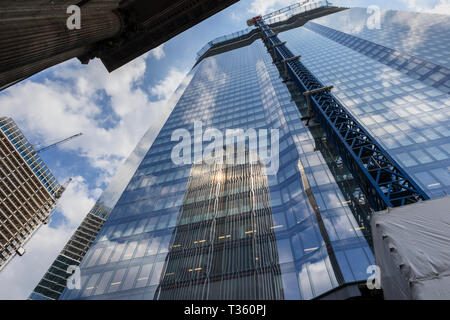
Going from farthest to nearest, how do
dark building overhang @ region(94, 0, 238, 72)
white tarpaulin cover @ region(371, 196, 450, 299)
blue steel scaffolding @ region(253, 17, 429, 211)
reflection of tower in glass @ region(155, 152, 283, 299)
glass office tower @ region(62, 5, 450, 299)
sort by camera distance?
dark building overhang @ region(94, 0, 238, 72)
reflection of tower in glass @ region(155, 152, 283, 299)
glass office tower @ region(62, 5, 450, 299)
blue steel scaffolding @ region(253, 17, 429, 211)
white tarpaulin cover @ region(371, 196, 450, 299)

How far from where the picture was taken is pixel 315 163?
81.6 ft

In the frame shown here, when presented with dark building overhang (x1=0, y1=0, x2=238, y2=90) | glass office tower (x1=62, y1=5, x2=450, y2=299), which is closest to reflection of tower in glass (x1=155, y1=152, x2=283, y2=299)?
glass office tower (x1=62, y1=5, x2=450, y2=299)

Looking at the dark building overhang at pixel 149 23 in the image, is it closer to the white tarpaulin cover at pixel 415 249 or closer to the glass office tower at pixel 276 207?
the glass office tower at pixel 276 207

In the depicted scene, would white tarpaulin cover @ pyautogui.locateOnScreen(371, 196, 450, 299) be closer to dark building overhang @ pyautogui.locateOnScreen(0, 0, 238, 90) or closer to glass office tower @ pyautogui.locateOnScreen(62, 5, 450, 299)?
glass office tower @ pyautogui.locateOnScreen(62, 5, 450, 299)

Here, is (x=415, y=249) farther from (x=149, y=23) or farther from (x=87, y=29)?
(x=149, y=23)

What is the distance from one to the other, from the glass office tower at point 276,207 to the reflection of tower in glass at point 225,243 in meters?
0.11

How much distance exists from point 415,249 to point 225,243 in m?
17.6

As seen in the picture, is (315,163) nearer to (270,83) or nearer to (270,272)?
(270,272)

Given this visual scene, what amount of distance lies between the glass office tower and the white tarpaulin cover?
26.6 ft

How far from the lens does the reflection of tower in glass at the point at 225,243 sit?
18469mm

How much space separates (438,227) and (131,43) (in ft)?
86.8

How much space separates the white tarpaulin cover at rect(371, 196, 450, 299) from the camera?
19.4 feet

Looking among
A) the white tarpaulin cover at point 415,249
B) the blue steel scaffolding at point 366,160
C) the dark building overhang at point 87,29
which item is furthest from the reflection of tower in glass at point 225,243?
the dark building overhang at point 87,29
